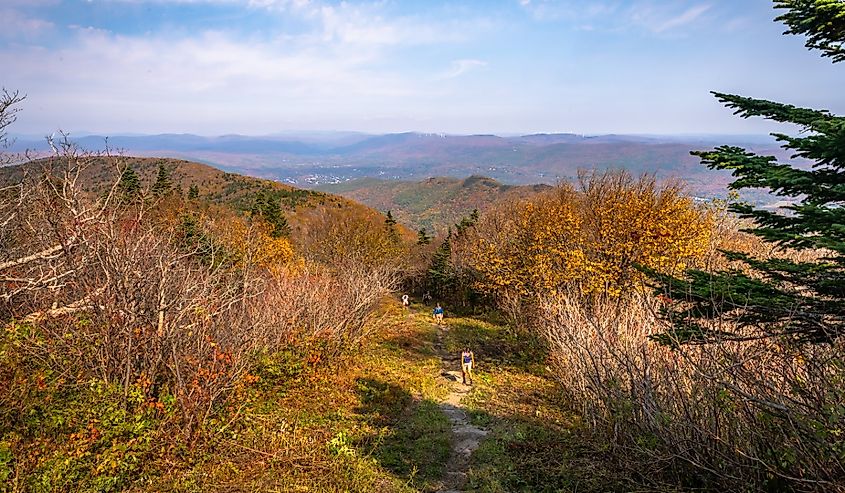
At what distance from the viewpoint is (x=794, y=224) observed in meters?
5.24

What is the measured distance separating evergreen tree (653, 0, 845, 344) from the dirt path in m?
4.83

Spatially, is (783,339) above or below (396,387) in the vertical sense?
above

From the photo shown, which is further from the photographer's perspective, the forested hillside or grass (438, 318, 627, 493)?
grass (438, 318, 627, 493)

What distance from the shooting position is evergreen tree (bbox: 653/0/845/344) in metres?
4.76

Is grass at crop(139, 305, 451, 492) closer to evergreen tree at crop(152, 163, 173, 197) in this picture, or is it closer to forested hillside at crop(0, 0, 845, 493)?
forested hillside at crop(0, 0, 845, 493)

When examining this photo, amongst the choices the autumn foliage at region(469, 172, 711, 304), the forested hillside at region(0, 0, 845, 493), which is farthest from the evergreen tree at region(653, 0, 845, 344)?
the autumn foliage at region(469, 172, 711, 304)

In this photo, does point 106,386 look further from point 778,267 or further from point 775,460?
point 778,267

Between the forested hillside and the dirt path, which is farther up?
the forested hillside

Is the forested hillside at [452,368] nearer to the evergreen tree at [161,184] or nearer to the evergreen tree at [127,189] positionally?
the evergreen tree at [127,189]

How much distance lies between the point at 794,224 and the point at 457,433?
26.2 ft

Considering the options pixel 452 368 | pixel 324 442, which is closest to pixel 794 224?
pixel 324 442

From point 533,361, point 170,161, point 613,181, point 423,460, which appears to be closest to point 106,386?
point 423,460

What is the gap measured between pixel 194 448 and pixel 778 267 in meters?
8.99

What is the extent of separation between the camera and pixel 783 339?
4.42 metres
